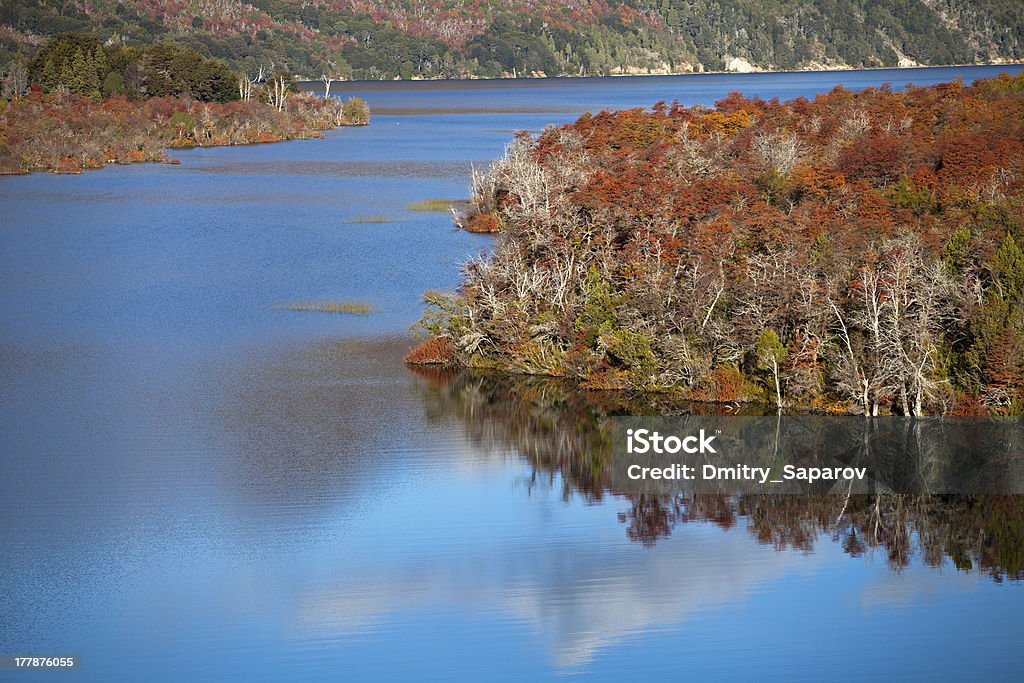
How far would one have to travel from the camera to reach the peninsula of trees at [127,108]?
107688 millimetres

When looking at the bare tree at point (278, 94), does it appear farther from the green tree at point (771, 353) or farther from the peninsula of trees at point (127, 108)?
the green tree at point (771, 353)

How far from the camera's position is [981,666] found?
22.4 m

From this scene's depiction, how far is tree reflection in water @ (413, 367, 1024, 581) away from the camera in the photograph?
27.4 m

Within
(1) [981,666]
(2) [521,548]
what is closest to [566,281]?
(2) [521,548]

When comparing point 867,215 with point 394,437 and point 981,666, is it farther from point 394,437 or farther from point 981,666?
point 981,666

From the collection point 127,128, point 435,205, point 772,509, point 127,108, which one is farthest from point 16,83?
point 772,509

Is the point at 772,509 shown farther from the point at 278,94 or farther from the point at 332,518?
the point at 278,94

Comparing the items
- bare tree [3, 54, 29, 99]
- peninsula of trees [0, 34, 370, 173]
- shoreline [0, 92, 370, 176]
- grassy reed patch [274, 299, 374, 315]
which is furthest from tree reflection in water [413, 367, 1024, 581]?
bare tree [3, 54, 29, 99]

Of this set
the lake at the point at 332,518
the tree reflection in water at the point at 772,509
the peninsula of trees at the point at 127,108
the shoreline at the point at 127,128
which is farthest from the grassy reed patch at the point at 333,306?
the peninsula of trees at the point at 127,108

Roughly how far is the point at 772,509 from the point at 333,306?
23.9 m

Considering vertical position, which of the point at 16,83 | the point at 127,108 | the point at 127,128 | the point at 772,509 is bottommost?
the point at 772,509

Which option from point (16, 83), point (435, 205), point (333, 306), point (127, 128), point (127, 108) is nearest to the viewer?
point (333, 306)

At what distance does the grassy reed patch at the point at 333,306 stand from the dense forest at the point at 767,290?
4.99 meters

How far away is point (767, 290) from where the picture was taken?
35.9 metres
